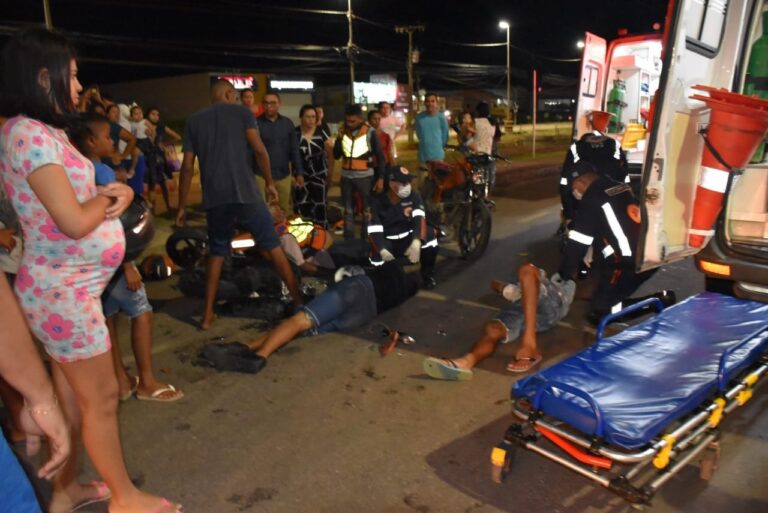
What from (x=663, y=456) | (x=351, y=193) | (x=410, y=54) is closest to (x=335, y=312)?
(x=663, y=456)

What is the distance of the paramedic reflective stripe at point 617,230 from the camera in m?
4.18

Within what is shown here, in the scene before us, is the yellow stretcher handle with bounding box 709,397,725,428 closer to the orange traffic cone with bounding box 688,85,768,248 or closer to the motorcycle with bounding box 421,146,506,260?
the orange traffic cone with bounding box 688,85,768,248

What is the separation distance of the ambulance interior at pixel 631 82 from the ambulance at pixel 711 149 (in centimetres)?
348

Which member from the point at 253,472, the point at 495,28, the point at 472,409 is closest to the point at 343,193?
the point at 472,409

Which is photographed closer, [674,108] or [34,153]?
[34,153]

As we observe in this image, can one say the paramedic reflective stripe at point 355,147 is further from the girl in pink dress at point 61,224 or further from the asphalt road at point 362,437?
the girl in pink dress at point 61,224

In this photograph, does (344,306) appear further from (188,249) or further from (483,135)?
(483,135)

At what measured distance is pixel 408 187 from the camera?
570 centimetres

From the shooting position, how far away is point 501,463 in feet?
9.20

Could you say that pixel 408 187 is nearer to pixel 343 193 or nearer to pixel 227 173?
pixel 227 173

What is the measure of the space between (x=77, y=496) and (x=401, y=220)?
145 inches

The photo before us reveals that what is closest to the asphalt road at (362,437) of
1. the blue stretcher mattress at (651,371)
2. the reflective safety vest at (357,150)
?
the blue stretcher mattress at (651,371)

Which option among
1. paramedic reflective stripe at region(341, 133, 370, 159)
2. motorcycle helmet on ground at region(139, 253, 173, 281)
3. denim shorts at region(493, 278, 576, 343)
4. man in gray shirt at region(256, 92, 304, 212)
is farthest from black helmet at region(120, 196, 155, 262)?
paramedic reflective stripe at region(341, 133, 370, 159)

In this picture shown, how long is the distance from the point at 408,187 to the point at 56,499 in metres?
3.86
